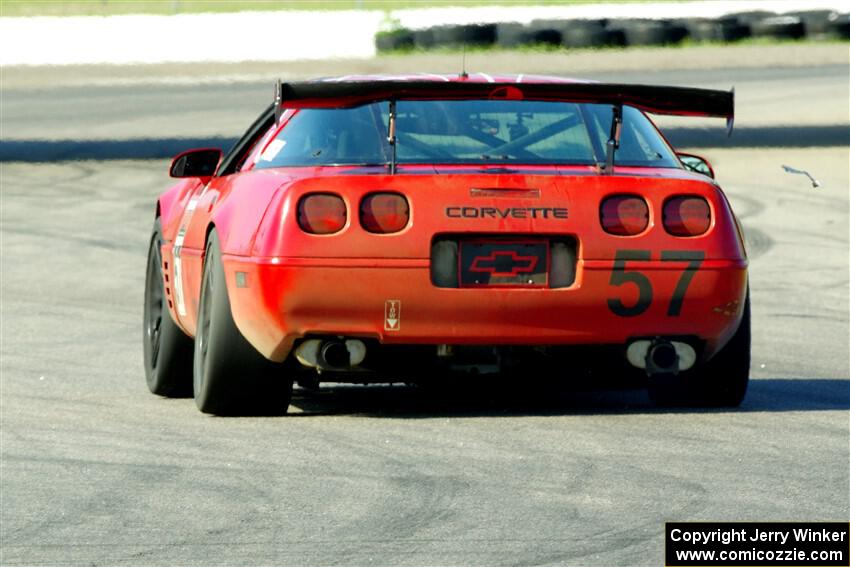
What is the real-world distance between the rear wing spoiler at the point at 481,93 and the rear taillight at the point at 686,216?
0.41 meters

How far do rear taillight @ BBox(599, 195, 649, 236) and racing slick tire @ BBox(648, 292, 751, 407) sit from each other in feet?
2.05

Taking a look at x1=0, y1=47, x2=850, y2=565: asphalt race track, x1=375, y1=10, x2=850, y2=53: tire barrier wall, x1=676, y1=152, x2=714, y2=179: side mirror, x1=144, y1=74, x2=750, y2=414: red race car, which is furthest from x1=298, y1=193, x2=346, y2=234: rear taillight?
x1=375, y1=10, x2=850, y2=53: tire barrier wall

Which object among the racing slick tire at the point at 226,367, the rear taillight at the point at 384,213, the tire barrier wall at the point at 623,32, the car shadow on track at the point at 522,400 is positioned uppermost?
the rear taillight at the point at 384,213

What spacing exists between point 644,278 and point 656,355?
313 millimetres

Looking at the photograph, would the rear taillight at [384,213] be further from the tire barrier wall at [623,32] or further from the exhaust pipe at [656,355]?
→ the tire barrier wall at [623,32]

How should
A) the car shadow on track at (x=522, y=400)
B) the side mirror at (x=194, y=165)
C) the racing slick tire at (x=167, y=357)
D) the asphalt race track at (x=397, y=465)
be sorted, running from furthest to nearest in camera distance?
the racing slick tire at (x=167, y=357) → the side mirror at (x=194, y=165) → the car shadow on track at (x=522, y=400) → the asphalt race track at (x=397, y=465)

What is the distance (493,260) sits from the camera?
6.07 metres

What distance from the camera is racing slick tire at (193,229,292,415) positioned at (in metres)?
6.32

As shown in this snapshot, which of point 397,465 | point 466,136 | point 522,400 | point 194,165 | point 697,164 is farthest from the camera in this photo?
point 697,164

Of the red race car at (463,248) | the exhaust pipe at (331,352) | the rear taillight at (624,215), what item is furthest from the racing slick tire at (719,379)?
the exhaust pipe at (331,352)

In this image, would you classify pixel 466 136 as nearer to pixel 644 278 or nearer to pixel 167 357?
pixel 644 278

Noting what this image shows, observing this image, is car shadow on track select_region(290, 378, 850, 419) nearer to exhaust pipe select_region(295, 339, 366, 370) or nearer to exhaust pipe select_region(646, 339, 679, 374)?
exhaust pipe select_region(646, 339, 679, 374)

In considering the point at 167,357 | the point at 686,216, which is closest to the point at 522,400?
the point at 686,216

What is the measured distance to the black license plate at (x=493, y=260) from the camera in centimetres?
607
